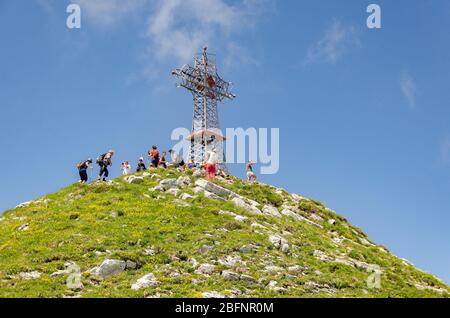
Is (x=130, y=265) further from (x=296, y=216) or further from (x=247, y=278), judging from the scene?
(x=296, y=216)

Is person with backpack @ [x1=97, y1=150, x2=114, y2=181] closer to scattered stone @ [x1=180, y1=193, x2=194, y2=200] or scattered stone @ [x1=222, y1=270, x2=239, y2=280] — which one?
scattered stone @ [x1=180, y1=193, x2=194, y2=200]

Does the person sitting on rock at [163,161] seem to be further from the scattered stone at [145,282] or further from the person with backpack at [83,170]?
the scattered stone at [145,282]

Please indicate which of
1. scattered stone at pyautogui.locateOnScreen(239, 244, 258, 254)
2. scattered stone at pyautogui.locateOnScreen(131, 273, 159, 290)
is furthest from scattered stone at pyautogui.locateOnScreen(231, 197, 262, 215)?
scattered stone at pyautogui.locateOnScreen(131, 273, 159, 290)

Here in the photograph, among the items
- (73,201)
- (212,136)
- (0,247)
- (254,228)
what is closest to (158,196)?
(73,201)

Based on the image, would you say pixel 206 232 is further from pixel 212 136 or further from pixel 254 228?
pixel 212 136

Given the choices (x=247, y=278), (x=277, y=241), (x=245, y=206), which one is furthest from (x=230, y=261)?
(x=245, y=206)

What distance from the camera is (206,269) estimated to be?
24.3 metres

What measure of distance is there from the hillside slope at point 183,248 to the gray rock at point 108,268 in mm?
46

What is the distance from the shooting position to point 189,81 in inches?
2112

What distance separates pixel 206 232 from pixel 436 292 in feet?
42.3

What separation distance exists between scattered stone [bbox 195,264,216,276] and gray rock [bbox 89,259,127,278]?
139 inches

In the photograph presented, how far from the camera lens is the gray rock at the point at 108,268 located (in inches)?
925

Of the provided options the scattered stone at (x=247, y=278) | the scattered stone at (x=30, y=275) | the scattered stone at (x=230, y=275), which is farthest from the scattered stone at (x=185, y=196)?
the scattered stone at (x=30, y=275)
